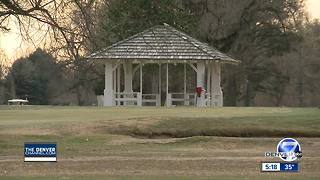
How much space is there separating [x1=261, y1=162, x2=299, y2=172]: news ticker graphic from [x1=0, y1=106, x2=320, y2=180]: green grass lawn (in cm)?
22

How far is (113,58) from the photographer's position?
131 feet

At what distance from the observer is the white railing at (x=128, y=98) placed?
131 feet

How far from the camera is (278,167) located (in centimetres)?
1634

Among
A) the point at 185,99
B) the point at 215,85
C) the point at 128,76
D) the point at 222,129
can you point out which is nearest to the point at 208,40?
the point at 215,85

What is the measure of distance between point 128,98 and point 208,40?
64.7 ft

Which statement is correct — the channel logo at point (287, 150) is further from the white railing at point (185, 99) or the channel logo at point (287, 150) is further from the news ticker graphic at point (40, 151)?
the white railing at point (185, 99)

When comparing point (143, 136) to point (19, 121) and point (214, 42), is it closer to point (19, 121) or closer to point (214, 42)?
point (19, 121)

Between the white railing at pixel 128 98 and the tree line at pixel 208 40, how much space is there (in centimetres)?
324

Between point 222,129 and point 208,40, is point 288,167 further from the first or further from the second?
point 208,40

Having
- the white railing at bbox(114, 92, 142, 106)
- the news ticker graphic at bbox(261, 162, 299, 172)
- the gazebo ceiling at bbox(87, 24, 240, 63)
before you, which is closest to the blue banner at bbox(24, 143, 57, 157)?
the news ticker graphic at bbox(261, 162, 299, 172)

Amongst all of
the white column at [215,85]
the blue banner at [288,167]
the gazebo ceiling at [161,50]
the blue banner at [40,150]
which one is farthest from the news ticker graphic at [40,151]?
the white column at [215,85]

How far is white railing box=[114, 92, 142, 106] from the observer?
3988cm

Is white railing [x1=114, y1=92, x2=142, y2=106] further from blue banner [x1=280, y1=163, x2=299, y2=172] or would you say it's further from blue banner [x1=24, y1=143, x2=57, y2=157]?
blue banner [x1=24, y1=143, x2=57, y2=157]

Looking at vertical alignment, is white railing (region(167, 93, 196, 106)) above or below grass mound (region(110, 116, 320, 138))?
above
